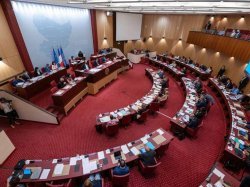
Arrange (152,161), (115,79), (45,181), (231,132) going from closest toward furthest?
(45,181), (152,161), (231,132), (115,79)

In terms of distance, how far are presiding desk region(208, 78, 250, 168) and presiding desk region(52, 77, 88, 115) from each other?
7677 mm

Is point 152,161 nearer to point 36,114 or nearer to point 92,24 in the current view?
point 36,114

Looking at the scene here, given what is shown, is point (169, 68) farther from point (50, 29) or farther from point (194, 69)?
point (50, 29)

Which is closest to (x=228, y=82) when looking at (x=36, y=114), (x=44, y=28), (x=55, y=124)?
(x=55, y=124)

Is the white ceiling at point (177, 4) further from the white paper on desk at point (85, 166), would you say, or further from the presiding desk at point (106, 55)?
the white paper on desk at point (85, 166)

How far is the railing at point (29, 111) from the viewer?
285 inches

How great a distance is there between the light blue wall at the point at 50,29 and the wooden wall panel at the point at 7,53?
84cm

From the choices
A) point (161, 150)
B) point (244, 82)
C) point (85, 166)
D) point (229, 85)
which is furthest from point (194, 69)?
point (85, 166)

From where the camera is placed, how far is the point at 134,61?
18562mm

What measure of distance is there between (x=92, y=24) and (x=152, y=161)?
45.4ft

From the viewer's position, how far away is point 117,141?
6.71m

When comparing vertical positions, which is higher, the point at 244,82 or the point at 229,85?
the point at 244,82

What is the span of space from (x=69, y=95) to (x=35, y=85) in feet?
8.29

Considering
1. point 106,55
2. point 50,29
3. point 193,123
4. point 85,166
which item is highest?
point 50,29
